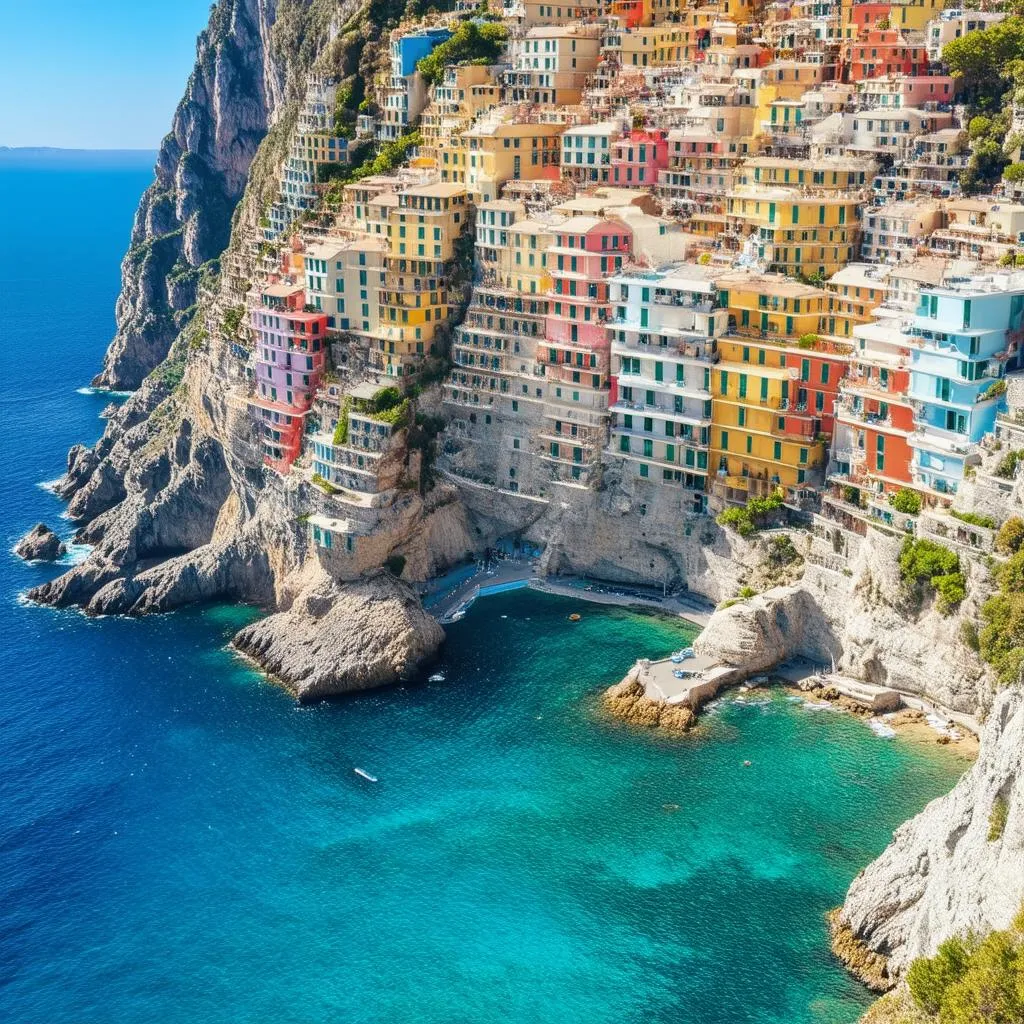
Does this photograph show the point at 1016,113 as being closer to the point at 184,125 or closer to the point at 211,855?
the point at 211,855

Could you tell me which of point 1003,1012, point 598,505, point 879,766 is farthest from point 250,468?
point 1003,1012

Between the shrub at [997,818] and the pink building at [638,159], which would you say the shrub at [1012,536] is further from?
the pink building at [638,159]

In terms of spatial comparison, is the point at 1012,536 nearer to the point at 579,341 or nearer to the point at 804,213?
the point at 804,213

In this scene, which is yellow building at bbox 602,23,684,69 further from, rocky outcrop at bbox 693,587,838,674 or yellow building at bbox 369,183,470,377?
rocky outcrop at bbox 693,587,838,674

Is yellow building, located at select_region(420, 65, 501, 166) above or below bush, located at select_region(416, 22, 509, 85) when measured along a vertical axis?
below

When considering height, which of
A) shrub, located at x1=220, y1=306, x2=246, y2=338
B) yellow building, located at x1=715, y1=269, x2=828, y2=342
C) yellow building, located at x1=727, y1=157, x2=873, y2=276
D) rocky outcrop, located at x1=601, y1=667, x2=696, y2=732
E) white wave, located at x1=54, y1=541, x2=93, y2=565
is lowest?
white wave, located at x1=54, y1=541, x2=93, y2=565

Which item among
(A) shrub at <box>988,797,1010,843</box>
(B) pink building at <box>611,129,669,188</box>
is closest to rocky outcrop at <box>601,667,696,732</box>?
(A) shrub at <box>988,797,1010,843</box>

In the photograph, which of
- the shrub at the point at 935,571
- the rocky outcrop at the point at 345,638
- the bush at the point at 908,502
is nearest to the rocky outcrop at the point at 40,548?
the rocky outcrop at the point at 345,638
